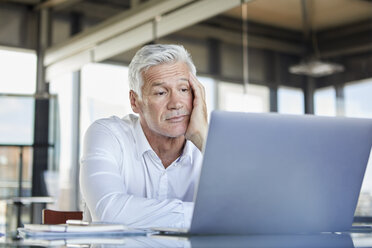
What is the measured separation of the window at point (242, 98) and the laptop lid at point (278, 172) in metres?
2.83

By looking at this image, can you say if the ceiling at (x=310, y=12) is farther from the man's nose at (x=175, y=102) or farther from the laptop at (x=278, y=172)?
the laptop at (x=278, y=172)

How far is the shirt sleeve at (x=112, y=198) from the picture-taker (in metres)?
1.47

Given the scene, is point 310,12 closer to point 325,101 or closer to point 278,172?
point 325,101

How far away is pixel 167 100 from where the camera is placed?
2082 mm

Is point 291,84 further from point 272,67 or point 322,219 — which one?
point 322,219

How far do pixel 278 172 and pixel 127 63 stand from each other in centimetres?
468

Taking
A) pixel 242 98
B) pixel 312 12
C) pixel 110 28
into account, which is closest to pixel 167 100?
pixel 312 12

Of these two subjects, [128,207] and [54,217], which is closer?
[128,207]

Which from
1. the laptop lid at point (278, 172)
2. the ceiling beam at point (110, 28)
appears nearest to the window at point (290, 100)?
the ceiling beam at point (110, 28)

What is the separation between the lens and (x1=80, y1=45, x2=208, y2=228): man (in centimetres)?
188

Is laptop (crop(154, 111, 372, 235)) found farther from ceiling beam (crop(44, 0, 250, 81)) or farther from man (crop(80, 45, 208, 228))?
ceiling beam (crop(44, 0, 250, 81))

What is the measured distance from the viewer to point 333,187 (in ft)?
4.05

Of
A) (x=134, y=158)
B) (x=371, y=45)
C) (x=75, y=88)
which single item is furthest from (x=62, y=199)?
(x=134, y=158)

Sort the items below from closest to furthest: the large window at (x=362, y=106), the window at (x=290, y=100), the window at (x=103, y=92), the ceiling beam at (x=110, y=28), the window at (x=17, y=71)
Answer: the large window at (x=362, y=106)
the window at (x=290, y=100)
the ceiling beam at (x=110, y=28)
the window at (x=103, y=92)
the window at (x=17, y=71)
